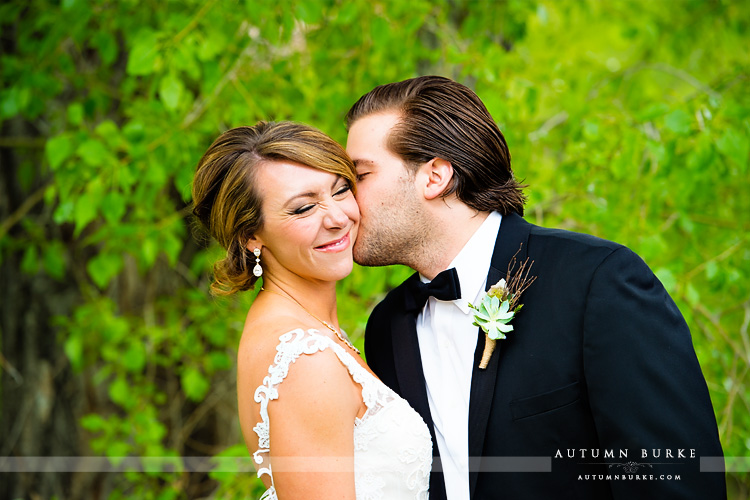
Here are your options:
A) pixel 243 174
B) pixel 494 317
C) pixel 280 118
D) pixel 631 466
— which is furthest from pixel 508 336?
pixel 280 118

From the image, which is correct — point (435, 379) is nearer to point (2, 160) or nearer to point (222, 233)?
point (222, 233)

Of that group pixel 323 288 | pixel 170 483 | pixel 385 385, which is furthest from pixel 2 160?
pixel 385 385

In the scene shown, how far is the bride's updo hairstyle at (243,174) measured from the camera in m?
2.38

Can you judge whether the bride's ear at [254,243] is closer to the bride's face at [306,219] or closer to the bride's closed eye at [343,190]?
the bride's face at [306,219]

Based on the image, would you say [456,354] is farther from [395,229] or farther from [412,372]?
[395,229]

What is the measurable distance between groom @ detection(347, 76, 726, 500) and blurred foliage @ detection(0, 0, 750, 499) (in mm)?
685

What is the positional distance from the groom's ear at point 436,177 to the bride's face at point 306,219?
10.7 inches

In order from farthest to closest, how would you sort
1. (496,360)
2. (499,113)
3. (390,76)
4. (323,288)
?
(390,76) → (499,113) → (323,288) → (496,360)

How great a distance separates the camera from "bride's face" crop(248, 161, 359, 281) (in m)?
2.37

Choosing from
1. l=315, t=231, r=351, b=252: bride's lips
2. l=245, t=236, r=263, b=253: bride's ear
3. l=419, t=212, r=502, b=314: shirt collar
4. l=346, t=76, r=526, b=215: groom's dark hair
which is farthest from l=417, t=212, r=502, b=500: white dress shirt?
l=245, t=236, r=263, b=253: bride's ear

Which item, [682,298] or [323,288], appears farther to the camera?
[682,298]

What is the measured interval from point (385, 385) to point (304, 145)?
88 centimetres

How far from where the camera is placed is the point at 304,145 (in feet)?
7.84

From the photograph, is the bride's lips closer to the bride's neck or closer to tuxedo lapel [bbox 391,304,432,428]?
the bride's neck
